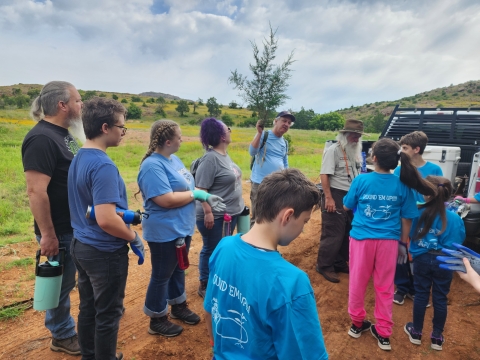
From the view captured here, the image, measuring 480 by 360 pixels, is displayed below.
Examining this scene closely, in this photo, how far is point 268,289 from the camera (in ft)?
3.62

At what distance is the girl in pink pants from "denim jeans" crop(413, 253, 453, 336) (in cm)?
→ 19

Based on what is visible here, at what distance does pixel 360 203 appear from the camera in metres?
2.73

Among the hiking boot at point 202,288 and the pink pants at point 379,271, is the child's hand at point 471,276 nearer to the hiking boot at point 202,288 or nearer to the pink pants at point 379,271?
the pink pants at point 379,271

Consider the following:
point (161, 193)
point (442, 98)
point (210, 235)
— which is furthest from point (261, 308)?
point (442, 98)

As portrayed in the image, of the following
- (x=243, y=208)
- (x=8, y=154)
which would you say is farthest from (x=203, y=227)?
(x=8, y=154)

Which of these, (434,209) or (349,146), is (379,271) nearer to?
(434,209)

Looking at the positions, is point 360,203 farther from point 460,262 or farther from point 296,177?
point 296,177

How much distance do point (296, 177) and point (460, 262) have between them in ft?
4.34

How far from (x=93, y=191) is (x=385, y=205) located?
2.28 m

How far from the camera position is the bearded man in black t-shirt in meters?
2.20

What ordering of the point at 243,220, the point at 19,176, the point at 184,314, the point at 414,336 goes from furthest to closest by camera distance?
1. the point at 19,176
2. the point at 243,220
3. the point at 184,314
4. the point at 414,336

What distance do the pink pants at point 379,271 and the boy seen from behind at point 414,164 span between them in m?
0.90

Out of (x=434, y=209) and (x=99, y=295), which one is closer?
(x=99, y=295)

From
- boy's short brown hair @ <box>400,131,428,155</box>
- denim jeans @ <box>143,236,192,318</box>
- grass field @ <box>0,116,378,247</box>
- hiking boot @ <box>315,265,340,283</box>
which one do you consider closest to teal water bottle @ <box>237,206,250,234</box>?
denim jeans @ <box>143,236,192,318</box>
